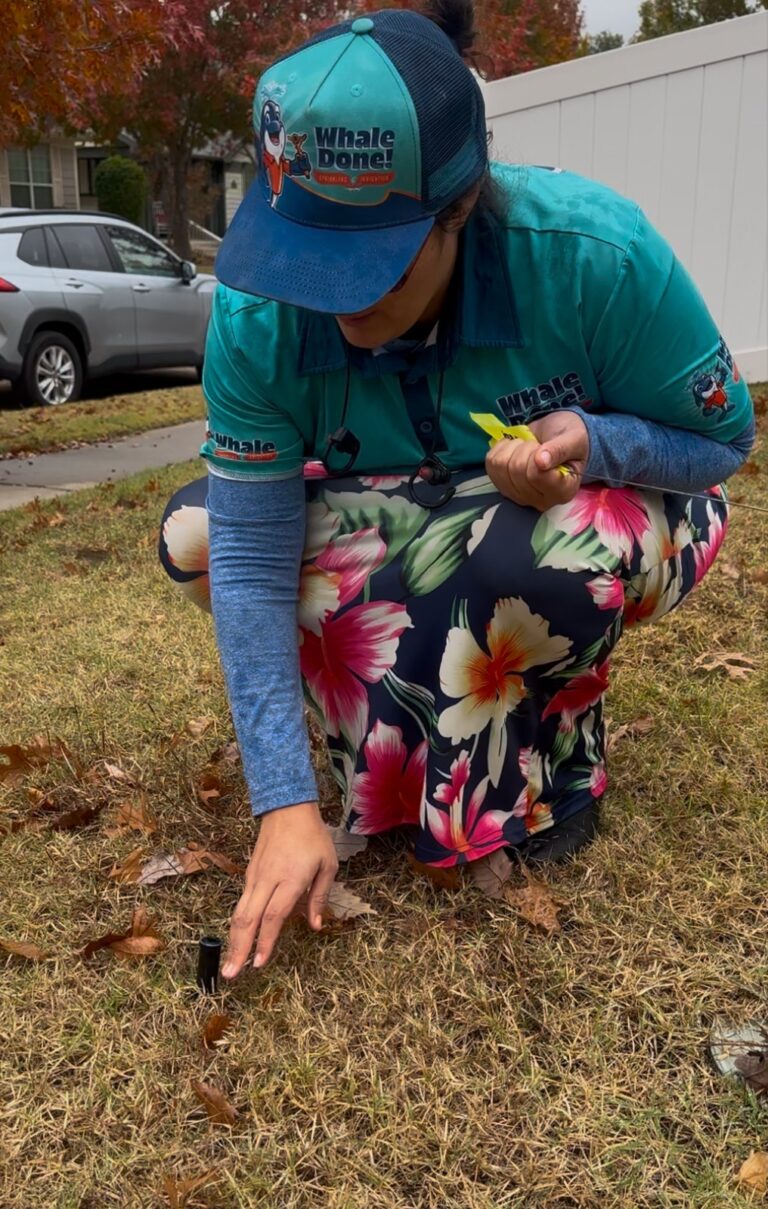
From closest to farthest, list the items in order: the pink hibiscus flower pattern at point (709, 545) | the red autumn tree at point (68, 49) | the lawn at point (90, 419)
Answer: the pink hibiscus flower pattern at point (709, 545) → the red autumn tree at point (68, 49) → the lawn at point (90, 419)

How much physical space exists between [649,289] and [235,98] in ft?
70.1

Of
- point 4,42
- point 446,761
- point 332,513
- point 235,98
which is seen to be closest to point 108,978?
point 446,761

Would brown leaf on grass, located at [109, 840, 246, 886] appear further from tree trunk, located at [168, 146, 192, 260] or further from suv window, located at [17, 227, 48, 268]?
tree trunk, located at [168, 146, 192, 260]

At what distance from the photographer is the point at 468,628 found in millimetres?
1688

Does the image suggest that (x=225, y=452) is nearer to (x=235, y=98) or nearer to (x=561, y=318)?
(x=561, y=318)

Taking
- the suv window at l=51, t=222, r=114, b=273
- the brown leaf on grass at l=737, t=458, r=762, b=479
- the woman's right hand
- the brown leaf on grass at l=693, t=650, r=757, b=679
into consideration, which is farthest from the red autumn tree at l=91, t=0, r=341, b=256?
the woman's right hand

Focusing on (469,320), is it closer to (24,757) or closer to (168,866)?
(168,866)

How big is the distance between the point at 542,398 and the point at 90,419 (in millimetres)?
6380

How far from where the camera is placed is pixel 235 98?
20.7 meters

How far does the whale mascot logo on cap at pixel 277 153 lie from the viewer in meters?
1.34

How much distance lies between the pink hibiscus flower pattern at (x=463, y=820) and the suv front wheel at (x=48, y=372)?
7.31 m

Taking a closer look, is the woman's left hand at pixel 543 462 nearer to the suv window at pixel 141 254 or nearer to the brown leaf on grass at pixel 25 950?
the brown leaf on grass at pixel 25 950

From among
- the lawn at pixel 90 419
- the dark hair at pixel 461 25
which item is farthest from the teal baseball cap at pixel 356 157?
the lawn at pixel 90 419

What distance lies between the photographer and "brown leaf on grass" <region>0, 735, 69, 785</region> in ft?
7.60
